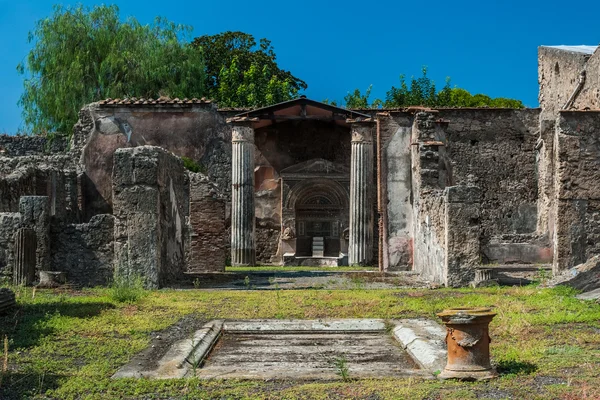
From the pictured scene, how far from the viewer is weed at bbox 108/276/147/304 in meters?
9.31

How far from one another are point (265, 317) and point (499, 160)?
1756 cm

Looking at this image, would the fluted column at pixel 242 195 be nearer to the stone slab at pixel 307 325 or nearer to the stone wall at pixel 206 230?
the stone wall at pixel 206 230

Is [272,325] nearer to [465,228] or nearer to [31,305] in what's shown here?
[31,305]

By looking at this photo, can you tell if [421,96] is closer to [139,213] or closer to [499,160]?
[499,160]

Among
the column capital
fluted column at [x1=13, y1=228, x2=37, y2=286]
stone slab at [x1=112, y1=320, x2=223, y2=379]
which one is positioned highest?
the column capital

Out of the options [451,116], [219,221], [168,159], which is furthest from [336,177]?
[168,159]

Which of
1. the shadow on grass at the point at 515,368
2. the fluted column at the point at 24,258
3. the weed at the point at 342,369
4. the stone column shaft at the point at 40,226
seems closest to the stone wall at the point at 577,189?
the shadow on grass at the point at 515,368

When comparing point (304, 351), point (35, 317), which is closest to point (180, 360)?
point (304, 351)

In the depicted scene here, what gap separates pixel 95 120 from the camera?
21.9 m

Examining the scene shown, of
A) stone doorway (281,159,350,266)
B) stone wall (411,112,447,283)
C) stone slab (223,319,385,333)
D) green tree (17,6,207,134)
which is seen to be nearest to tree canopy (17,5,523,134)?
green tree (17,6,207,134)

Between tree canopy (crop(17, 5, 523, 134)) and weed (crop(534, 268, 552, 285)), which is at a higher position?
tree canopy (crop(17, 5, 523, 134))

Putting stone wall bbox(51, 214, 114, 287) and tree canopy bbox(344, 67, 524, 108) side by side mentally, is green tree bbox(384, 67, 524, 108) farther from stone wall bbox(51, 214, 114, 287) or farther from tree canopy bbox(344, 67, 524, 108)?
stone wall bbox(51, 214, 114, 287)

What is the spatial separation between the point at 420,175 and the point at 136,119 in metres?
9.79

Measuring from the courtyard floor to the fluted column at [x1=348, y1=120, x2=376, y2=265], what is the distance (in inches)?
343
